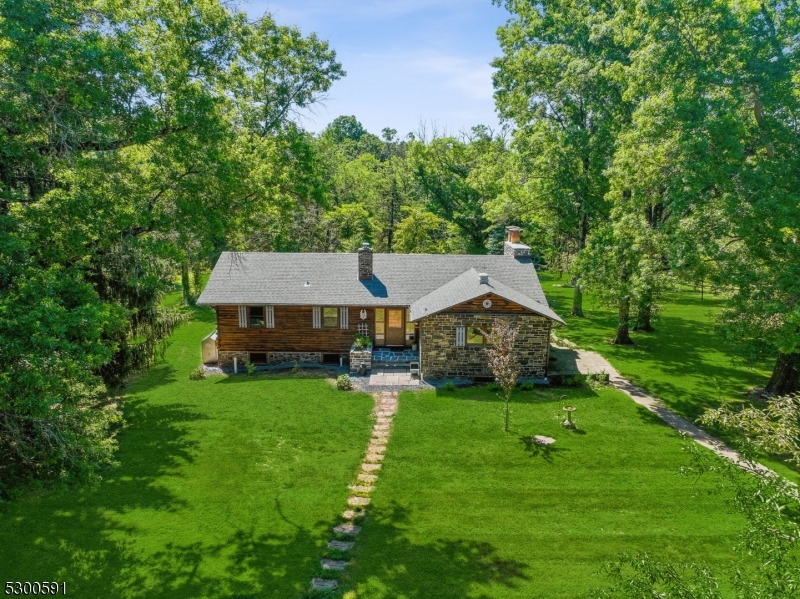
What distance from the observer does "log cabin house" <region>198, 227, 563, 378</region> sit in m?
20.9

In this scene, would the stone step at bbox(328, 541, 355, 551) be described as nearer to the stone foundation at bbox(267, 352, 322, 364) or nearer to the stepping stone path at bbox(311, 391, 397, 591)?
the stepping stone path at bbox(311, 391, 397, 591)

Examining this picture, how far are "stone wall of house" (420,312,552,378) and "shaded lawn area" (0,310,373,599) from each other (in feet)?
12.0

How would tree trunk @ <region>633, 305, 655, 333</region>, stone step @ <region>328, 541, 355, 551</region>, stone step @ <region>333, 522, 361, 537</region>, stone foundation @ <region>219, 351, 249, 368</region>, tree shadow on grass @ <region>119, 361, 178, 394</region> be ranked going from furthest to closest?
tree trunk @ <region>633, 305, 655, 333</region>
stone foundation @ <region>219, 351, 249, 368</region>
tree shadow on grass @ <region>119, 361, 178, 394</region>
stone step @ <region>333, 522, 361, 537</region>
stone step @ <region>328, 541, 355, 551</region>

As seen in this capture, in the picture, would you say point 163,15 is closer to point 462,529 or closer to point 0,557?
point 0,557

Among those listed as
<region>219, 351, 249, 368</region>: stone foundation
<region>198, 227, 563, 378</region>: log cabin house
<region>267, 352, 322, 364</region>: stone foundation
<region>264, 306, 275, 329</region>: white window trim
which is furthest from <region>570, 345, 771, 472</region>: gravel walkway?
<region>219, 351, 249, 368</region>: stone foundation

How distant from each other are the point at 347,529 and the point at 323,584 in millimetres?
1781

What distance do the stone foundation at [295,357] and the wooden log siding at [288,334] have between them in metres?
0.20

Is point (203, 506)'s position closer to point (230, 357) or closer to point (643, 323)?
point (230, 357)

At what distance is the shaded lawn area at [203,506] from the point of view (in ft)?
33.8

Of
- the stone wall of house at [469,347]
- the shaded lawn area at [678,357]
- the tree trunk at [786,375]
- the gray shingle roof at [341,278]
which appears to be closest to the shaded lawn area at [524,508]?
the stone wall of house at [469,347]

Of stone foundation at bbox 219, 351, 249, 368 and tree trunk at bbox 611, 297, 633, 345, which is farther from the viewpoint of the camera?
tree trunk at bbox 611, 297, 633, 345

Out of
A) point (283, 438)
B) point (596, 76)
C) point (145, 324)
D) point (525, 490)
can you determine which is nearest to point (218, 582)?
point (283, 438)

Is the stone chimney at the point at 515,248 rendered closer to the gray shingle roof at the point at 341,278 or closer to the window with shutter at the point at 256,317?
the gray shingle roof at the point at 341,278

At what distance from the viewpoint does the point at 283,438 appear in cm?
1631
